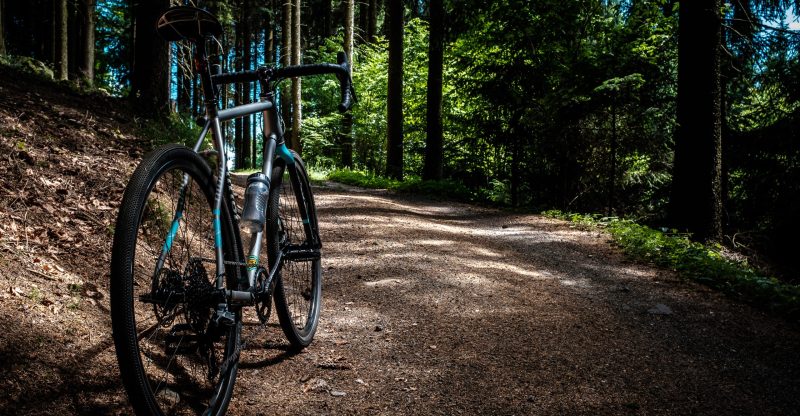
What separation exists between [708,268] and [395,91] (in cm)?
1161

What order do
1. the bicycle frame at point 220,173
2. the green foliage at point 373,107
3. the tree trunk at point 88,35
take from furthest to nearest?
1. the green foliage at point 373,107
2. the tree trunk at point 88,35
3. the bicycle frame at point 220,173

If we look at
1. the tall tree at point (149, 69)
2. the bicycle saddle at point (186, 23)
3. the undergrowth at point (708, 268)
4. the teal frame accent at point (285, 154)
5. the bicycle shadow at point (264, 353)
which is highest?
the tall tree at point (149, 69)

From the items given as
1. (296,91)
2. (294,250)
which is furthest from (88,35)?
(294,250)

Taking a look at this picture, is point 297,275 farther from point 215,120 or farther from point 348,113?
point 348,113

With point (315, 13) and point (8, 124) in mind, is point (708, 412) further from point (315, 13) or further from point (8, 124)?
point (315, 13)

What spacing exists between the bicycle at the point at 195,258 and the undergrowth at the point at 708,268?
4.14 metres

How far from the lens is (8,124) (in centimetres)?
398

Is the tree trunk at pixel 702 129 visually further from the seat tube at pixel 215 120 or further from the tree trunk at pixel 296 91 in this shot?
the tree trunk at pixel 296 91

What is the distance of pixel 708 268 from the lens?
5250 millimetres

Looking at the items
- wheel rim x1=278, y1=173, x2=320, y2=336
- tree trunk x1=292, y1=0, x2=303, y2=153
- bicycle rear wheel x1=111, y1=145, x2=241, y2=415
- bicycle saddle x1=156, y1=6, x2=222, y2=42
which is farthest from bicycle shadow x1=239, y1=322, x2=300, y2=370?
tree trunk x1=292, y1=0, x2=303, y2=153

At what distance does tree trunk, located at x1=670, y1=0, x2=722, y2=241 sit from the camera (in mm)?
7125

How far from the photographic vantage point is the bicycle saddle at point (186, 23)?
214 centimetres

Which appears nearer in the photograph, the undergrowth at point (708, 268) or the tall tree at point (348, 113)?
the undergrowth at point (708, 268)

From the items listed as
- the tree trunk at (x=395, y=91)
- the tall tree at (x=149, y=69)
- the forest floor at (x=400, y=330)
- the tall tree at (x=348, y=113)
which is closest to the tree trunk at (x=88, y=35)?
the tall tree at (x=348, y=113)
